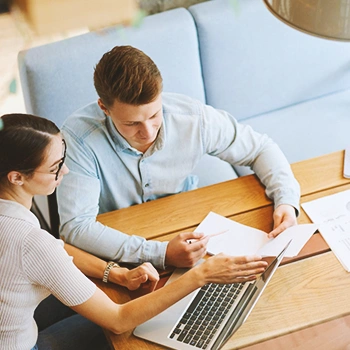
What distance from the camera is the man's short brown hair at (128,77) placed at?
1353 mm

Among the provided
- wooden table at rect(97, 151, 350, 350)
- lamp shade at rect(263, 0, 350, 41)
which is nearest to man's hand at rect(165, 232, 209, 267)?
wooden table at rect(97, 151, 350, 350)

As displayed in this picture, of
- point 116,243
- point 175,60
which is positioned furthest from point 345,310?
point 175,60

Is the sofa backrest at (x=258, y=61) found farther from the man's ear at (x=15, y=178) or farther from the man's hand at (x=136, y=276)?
the man's ear at (x=15, y=178)

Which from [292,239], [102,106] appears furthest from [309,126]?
[102,106]

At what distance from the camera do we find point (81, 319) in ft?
5.06

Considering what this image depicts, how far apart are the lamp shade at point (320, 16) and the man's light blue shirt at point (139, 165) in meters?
0.75

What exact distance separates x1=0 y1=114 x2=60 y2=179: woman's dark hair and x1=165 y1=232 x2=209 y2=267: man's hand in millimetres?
415

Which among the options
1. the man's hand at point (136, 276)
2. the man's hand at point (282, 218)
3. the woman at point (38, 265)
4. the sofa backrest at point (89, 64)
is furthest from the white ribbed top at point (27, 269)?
the sofa backrest at point (89, 64)

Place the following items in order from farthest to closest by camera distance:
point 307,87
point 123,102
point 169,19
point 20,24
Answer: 1. point 307,87
2. point 169,19
3. point 123,102
4. point 20,24

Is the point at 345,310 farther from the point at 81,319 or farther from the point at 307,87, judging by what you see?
the point at 307,87

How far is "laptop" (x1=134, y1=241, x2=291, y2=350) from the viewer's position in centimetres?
119

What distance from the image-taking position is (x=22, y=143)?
3.72 feet

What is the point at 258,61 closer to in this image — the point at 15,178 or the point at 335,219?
the point at 335,219

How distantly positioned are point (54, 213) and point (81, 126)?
83 centimetres
